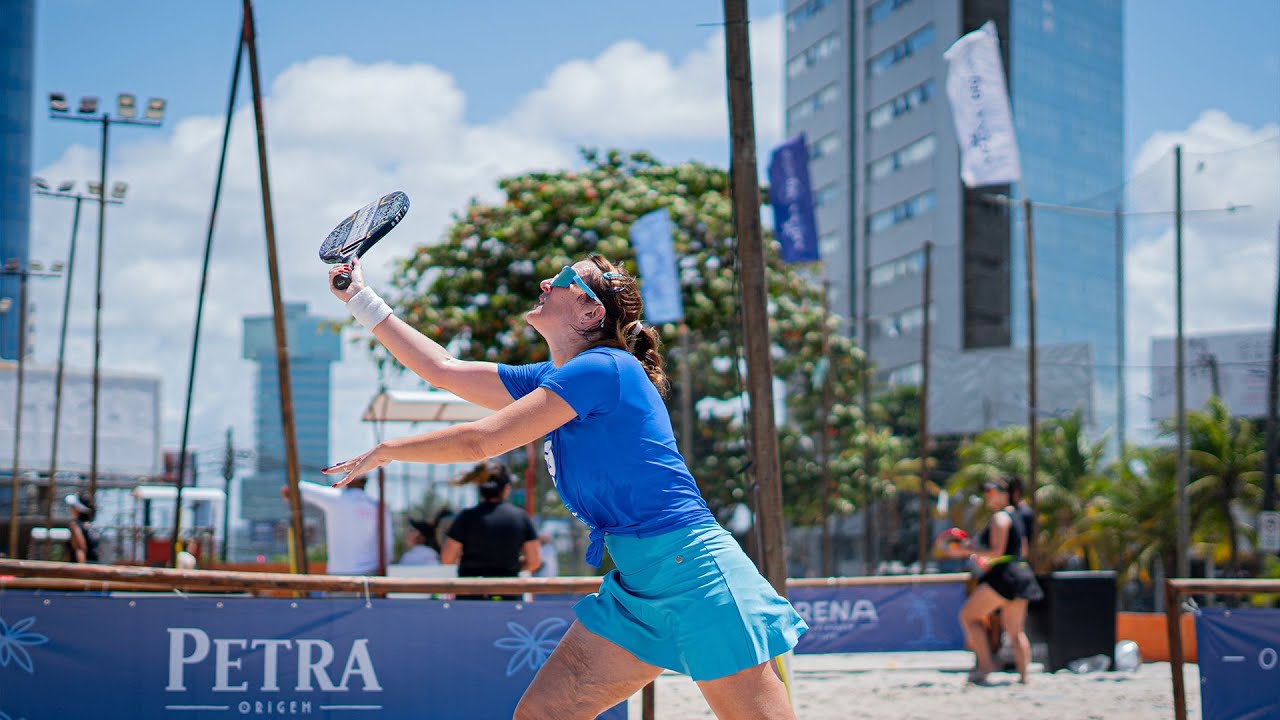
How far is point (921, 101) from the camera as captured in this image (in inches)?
2847

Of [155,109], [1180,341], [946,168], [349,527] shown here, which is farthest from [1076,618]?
[946,168]

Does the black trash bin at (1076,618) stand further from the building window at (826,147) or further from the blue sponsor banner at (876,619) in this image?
the building window at (826,147)

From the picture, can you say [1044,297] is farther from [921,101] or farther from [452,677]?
[452,677]

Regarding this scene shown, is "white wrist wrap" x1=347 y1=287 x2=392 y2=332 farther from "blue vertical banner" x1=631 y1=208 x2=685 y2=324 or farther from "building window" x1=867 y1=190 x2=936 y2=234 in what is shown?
"building window" x1=867 y1=190 x2=936 y2=234

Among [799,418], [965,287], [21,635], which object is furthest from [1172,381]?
[21,635]

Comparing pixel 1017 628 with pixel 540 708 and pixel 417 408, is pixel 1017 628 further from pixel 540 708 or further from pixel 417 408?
pixel 540 708

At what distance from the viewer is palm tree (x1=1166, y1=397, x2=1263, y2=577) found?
2908cm

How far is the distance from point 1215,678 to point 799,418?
118 ft

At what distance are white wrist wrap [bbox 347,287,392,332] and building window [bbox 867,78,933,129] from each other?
71.4 metres

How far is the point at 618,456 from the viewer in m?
3.19

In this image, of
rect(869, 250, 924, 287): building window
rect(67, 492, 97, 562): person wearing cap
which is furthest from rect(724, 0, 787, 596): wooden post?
rect(869, 250, 924, 287): building window

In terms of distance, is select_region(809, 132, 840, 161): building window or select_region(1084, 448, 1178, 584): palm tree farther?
select_region(809, 132, 840, 161): building window

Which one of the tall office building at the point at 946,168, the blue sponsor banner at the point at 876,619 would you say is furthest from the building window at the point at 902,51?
the blue sponsor banner at the point at 876,619

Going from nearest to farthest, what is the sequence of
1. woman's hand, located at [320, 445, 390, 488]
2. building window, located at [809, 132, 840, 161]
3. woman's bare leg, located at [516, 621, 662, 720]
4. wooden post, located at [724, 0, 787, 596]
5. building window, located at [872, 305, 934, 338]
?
woman's hand, located at [320, 445, 390, 488]
woman's bare leg, located at [516, 621, 662, 720]
wooden post, located at [724, 0, 787, 596]
building window, located at [872, 305, 934, 338]
building window, located at [809, 132, 840, 161]
